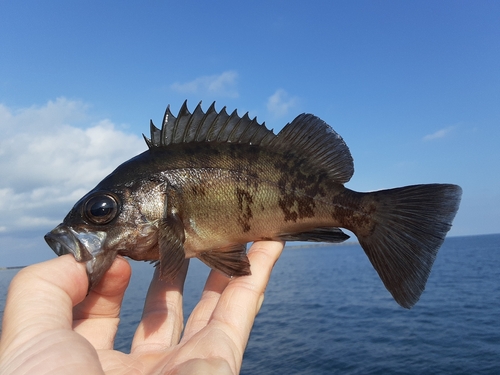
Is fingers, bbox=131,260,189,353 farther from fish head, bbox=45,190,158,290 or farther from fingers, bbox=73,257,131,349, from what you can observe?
fish head, bbox=45,190,158,290

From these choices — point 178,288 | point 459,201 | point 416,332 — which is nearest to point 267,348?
point 416,332

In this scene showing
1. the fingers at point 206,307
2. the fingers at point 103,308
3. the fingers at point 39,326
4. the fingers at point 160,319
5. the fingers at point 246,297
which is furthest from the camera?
the fingers at point 206,307

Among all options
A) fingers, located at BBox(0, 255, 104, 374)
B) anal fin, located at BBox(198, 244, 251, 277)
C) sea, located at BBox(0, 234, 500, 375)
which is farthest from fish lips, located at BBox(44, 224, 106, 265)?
Result: sea, located at BBox(0, 234, 500, 375)

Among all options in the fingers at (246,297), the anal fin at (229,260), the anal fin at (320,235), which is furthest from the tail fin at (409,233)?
the anal fin at (229,260)

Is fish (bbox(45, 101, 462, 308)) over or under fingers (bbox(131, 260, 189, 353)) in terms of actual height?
over

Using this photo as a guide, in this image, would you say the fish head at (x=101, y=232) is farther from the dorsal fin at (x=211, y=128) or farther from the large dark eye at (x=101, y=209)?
the dorsal fin at (x=211, y=128)

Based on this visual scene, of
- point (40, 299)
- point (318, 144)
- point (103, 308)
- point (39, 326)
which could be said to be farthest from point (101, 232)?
point (318, 144)
